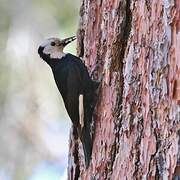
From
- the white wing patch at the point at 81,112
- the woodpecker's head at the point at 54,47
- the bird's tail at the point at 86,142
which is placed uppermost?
the woodpecker's head at the point at 54,47

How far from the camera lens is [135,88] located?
2.07 meters

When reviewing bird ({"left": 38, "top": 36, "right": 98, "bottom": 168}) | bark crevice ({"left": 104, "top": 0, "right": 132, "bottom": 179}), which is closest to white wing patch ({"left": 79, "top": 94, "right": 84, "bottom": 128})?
bird ({"left": 38, "top": 36, "right": 98, "bottom": 168})

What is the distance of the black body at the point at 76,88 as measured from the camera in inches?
96.1

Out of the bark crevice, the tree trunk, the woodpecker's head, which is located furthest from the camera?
the woodpecker's head

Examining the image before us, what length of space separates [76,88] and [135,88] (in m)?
0.68

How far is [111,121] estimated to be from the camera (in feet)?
7.37

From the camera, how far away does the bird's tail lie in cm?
240

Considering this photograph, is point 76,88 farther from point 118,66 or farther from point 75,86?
point 118,66

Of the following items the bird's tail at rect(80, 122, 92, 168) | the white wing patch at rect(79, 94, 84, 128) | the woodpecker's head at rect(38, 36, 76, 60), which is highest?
the woodpecker's head at rect(38, 36, 76, 60)

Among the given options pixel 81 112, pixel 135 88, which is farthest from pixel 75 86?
pixel 135 88

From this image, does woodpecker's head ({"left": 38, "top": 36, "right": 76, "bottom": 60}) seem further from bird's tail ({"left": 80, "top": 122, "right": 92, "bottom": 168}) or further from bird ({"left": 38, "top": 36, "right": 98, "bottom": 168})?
bird's tail ({"left": 80, "top": 122, "right": 92, "bottom": 168})

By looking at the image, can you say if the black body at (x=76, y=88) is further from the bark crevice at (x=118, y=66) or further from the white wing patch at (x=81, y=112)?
the bark crevice at (x=118, y=66)

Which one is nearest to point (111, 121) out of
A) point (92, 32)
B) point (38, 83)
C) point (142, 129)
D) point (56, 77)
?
point (142, 129)

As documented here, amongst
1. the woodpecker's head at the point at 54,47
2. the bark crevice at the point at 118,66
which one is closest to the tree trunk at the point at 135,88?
the bark crevice at the point at 118,66
